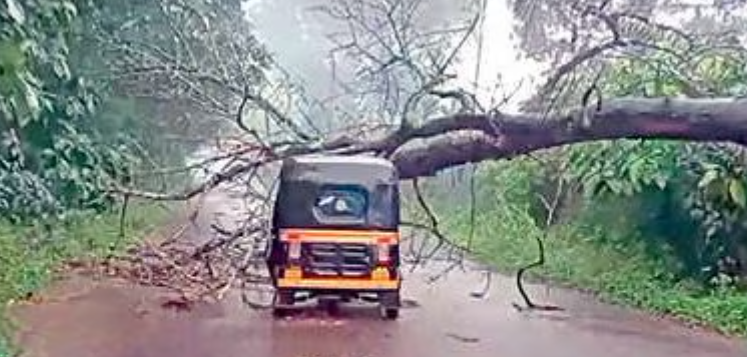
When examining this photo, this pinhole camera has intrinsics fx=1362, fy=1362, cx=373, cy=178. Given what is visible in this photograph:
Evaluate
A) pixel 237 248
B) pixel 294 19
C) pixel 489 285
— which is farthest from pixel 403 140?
pixel 294 19

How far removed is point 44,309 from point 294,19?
44.7 metres

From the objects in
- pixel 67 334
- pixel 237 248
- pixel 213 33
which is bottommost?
pixel 67 334

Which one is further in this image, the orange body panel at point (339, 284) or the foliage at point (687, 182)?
the foliage at point (687, 182)

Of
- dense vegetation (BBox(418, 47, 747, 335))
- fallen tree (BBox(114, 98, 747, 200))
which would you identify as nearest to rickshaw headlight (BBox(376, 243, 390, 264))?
dense vegetation (BBox(418, 47, 747, 335))

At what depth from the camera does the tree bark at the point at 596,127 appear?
775 centimetres

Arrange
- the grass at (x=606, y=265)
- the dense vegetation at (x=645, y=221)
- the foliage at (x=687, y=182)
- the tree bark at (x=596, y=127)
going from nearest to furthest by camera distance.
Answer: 1. the tree bark at (x=596, y=127)
2. the foliage at (x=687, y=182)
3. the dense vegetation at (x=645, y=221)
4. the grass at (x=606, y=265)

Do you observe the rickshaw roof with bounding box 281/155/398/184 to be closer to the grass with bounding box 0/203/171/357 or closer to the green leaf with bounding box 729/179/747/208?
the grass with bounding box 0/203/171/357

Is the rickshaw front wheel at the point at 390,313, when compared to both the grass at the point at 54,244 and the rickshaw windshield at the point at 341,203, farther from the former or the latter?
the grass at the point at 54,244

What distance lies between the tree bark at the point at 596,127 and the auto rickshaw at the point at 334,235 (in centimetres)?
476

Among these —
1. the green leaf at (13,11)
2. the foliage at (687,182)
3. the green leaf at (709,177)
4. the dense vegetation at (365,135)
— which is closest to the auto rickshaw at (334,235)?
the dense vegetation at (365,135)

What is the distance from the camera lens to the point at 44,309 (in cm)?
1396

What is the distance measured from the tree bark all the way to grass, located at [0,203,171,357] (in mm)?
4047

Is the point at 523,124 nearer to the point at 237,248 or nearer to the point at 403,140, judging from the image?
the point at 403,140

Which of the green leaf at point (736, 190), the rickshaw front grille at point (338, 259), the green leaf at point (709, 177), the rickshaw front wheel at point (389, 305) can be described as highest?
the green leaf at point (709, 177)
